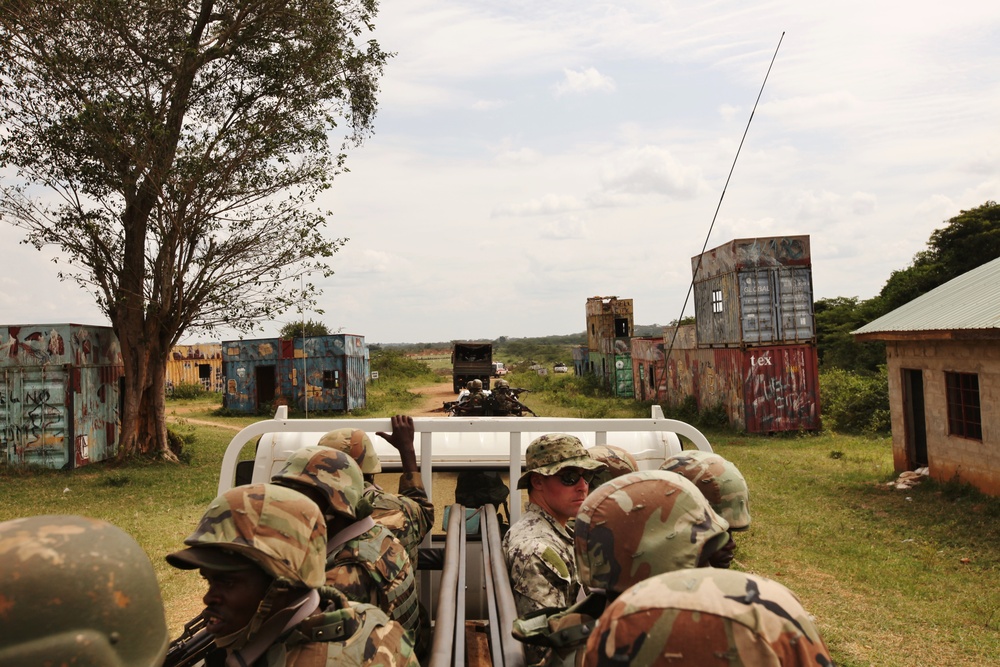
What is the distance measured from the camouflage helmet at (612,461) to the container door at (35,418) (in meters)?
15.7

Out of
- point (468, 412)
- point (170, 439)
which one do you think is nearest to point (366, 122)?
point (170, 439)

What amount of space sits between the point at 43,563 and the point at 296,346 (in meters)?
29.5

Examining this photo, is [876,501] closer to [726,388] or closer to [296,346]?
[726,388]

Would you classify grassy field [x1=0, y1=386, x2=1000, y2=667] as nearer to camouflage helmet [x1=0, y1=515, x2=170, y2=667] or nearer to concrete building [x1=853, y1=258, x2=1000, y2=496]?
concrete building [x1=853, y1=258, x2=1000, y2=496]

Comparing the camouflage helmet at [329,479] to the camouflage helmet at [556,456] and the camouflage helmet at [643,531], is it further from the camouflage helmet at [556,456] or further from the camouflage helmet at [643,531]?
the camouflage helmet at [643,531]

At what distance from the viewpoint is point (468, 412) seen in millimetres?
10344

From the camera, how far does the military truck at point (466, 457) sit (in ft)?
12.0

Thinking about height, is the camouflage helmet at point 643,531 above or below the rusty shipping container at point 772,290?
below

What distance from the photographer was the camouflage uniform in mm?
3445

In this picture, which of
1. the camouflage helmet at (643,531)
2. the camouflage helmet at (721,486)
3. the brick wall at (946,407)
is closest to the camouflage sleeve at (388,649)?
the camouflage helmet at (643,531)

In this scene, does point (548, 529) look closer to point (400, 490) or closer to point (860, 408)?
point (400, 490)

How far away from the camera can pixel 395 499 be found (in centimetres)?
358

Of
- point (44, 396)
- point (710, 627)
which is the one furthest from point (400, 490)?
point (44, 396)

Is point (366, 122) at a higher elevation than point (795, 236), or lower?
higher
